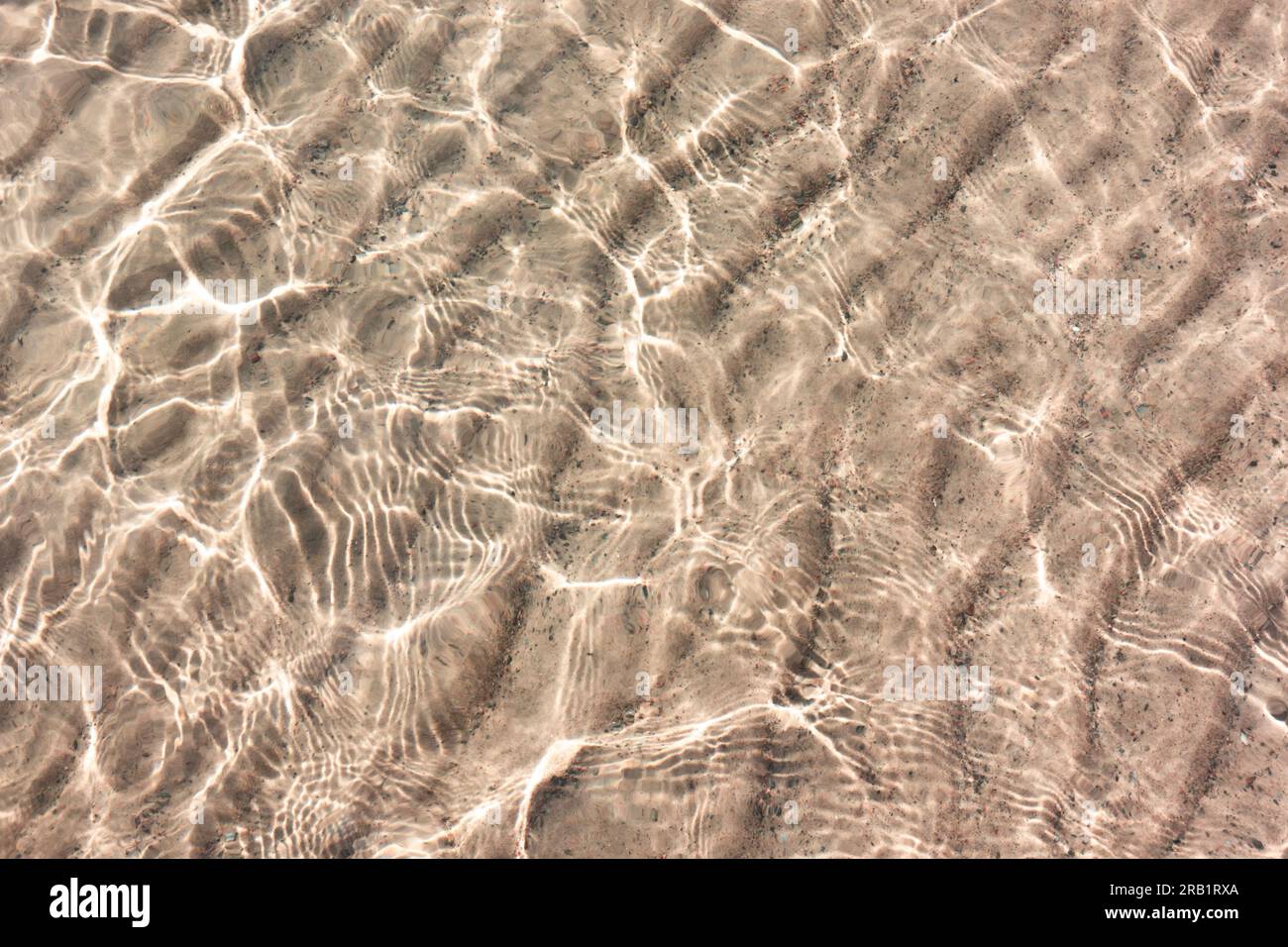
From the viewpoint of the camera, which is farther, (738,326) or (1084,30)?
(1084,30)

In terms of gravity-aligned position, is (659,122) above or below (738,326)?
above

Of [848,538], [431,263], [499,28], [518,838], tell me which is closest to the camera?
[518,838]

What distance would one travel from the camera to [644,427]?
397 cm

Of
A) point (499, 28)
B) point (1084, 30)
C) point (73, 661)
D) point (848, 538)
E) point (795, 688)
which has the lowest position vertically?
point (73, 661)

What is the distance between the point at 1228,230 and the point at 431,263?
14.9 ft

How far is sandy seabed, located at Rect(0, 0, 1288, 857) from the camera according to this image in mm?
3678

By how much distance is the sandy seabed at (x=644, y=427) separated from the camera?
368 cm

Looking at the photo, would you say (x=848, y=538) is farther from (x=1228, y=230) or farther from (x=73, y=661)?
(x=73, y=661)

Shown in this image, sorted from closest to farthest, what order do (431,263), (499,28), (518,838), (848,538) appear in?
(518,838)
(848,538)
(431,263)
(499,28)

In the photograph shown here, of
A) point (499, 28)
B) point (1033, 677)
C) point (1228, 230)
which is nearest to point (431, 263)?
point (499, 28)
